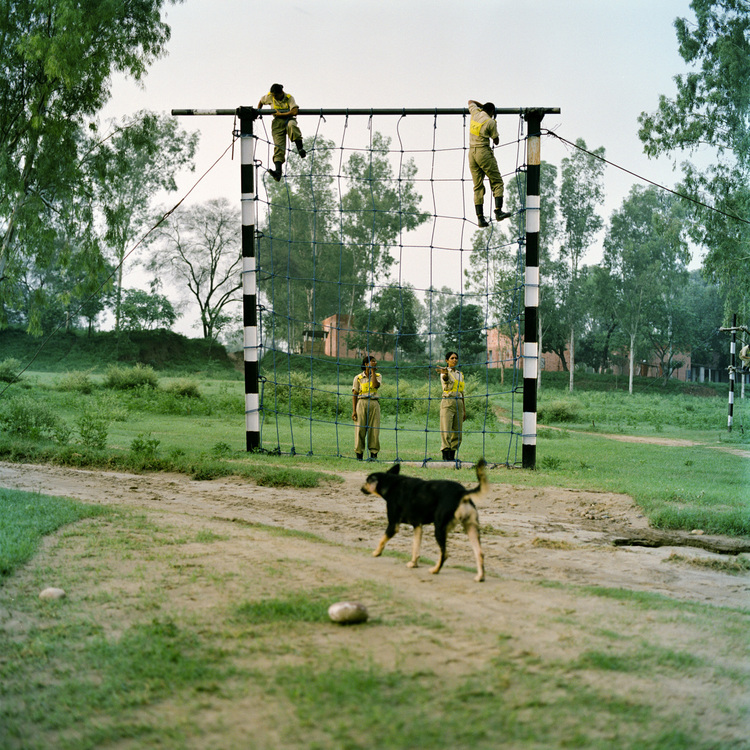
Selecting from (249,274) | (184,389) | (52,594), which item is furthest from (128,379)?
(52,594)

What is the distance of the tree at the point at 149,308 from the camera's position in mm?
45438

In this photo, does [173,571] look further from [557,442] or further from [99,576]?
[557,442]

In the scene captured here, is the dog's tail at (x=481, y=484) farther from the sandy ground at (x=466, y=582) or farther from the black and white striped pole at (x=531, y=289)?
the black and white striped pole at (x=531, y=289)

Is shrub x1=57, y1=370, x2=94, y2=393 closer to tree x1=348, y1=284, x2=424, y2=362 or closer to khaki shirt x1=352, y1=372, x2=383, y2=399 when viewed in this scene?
tree x1=348, y1=284, x2=424, y2=362

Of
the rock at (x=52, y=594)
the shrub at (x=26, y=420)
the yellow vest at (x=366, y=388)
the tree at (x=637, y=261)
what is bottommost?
the rock at (x=52, y=594)

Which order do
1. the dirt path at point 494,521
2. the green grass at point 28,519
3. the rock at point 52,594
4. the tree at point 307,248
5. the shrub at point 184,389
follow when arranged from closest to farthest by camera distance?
the rock at point 52,594, the dirt path at point 494,521, the green grass at point 28,519, the shrub at point 184,389, the tree at point 307,248

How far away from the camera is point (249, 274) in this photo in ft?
39.9

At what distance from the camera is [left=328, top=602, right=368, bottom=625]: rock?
4.09m

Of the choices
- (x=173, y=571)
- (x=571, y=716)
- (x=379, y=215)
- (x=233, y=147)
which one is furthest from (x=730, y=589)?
(x=379, y=215)

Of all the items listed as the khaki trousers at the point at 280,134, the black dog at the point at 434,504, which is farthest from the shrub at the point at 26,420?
the black dog at the point at 434,504

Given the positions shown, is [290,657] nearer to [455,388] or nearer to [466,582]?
[466,582]

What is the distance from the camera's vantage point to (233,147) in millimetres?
12320

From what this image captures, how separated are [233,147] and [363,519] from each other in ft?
24.4

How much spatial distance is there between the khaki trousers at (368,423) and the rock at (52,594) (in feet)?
25.1
